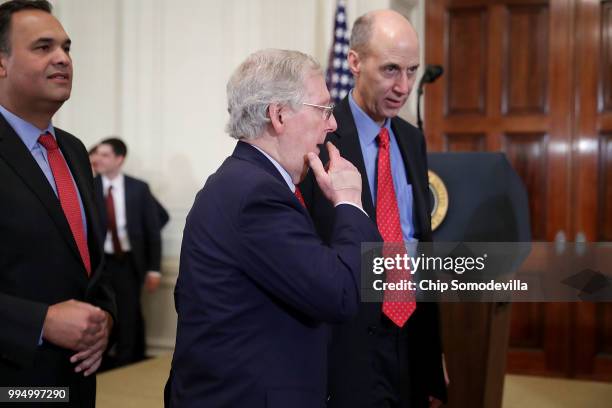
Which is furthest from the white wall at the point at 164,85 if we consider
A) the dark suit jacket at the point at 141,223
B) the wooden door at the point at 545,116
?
the wooden door at the point at 545,116

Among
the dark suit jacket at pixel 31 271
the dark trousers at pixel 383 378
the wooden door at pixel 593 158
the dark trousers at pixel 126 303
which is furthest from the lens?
the dark trousers at pixel 126 303

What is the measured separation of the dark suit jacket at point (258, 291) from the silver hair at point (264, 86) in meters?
0.10

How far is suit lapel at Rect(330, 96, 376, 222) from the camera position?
7.09ft

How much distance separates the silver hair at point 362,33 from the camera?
2338 mm

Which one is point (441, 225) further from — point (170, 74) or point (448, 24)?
point (170, 74)

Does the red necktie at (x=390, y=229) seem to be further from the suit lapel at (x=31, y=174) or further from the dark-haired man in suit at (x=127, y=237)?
the dark-haired man in suit at (x=127, y=237)

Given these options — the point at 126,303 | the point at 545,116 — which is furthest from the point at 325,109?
the point at 126,303

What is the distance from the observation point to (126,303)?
225 inches

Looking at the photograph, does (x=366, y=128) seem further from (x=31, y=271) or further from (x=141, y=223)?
(x=141, y=223)

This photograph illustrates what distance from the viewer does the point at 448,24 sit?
5.68m

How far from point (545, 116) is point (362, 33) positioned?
3.42 m

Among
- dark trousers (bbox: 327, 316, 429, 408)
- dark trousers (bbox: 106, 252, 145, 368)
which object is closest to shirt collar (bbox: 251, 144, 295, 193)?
dark trousers (bbox: 327, 316, 429, 408)

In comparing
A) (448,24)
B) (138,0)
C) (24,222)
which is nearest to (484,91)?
(448,24)

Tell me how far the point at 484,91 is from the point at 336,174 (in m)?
4.20
